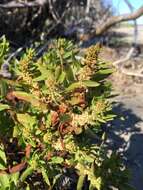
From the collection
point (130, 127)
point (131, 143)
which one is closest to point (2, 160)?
point (131, 143)

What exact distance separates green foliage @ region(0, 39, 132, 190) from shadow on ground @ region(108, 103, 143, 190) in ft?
4.92

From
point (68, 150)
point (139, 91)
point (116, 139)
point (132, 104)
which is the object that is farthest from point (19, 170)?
point (139, 91)

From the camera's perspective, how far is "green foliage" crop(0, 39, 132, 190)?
250 centimetres

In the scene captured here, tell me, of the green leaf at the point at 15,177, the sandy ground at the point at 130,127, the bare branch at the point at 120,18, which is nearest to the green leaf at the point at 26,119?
the green leaf at the point at 15,177

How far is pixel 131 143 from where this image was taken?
4.81 meters

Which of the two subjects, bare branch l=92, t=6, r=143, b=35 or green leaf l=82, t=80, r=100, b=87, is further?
bare branch l=92, t=6, r=143, b=35

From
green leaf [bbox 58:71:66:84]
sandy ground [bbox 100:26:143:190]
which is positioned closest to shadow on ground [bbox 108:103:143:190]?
sandy ground [bbox 100:26:143:190]

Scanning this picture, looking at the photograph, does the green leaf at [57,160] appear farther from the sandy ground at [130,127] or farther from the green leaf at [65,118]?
the sandy ground at [130,127]

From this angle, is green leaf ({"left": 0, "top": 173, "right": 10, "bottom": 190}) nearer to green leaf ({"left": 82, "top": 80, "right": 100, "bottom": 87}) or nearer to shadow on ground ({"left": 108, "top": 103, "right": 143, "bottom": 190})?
green leaf ({"left": 82, "top": 80, "right": 100, "bottom": 87})

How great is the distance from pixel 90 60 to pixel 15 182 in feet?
2.06

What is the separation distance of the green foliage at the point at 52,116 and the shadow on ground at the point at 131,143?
4.92 ft

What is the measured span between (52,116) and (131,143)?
238cm

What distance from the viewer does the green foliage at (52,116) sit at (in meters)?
2.50

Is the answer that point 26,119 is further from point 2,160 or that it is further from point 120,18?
point 120,18
